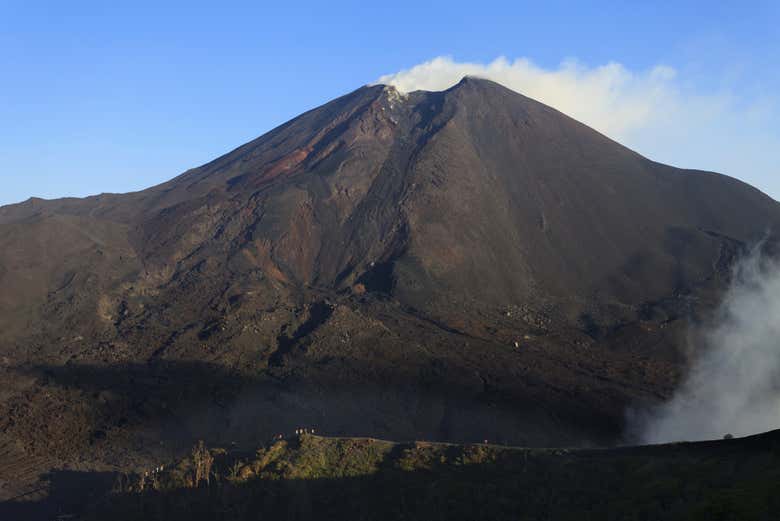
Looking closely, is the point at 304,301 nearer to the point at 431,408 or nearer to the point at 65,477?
the point at 431,408

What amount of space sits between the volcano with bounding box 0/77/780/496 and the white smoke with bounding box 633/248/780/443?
1.85 metres

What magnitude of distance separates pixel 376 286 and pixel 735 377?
1036 inches

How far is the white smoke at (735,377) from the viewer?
39750 millimetres

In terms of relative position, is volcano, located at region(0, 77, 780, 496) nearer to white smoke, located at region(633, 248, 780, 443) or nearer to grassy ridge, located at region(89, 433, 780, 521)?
white smoke, located at region(633, 248, 780, 443)

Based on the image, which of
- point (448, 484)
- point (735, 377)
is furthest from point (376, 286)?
point (448, 484)

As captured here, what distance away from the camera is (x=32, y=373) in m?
45.8

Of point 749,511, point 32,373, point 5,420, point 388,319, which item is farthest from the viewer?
point 388,319

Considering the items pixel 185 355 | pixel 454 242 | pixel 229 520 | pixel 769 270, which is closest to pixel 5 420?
pixel 185 355

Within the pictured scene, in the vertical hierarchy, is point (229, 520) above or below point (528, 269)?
below

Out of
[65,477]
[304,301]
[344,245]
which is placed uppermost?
[344,245]

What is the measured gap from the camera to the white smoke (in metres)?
39.8

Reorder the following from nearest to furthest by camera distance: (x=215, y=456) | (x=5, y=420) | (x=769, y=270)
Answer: (x=215, y=456), (x=5, y=420), (x=769, y=270)

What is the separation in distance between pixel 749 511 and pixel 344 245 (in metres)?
51.1

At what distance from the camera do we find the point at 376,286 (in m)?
61.4
